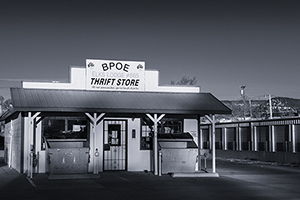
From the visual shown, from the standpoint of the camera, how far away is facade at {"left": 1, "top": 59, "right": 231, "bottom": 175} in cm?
1936

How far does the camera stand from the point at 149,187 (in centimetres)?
1566

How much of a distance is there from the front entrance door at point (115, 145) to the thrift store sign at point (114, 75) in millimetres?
1625

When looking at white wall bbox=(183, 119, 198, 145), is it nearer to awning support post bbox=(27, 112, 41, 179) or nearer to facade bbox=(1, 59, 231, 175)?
facade bbox=(1, 59, 231, 175)

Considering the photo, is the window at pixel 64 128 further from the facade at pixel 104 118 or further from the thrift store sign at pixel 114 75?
the thrift store sign at pixel 114 75

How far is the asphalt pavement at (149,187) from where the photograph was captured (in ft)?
44.3

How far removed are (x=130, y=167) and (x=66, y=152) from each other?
3.67 metres

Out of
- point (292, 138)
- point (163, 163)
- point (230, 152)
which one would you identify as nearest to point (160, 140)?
point (163, 163)

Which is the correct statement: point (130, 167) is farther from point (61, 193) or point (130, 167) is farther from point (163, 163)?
point (61, 193)

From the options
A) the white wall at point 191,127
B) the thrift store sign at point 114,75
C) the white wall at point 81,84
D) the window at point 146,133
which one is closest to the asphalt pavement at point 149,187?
the window at point 146,133

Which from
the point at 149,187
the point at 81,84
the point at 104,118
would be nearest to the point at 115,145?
the point at 104,118

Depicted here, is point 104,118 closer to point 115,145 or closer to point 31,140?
point 115,145

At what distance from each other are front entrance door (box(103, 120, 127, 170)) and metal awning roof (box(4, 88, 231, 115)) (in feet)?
4.93

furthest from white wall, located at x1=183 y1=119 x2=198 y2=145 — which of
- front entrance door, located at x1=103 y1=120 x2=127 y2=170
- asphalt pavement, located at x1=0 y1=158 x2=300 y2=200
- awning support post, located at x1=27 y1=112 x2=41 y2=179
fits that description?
awning support post, located at x1=27 y1=112 x2=41 y2=179

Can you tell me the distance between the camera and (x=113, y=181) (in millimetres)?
17484
